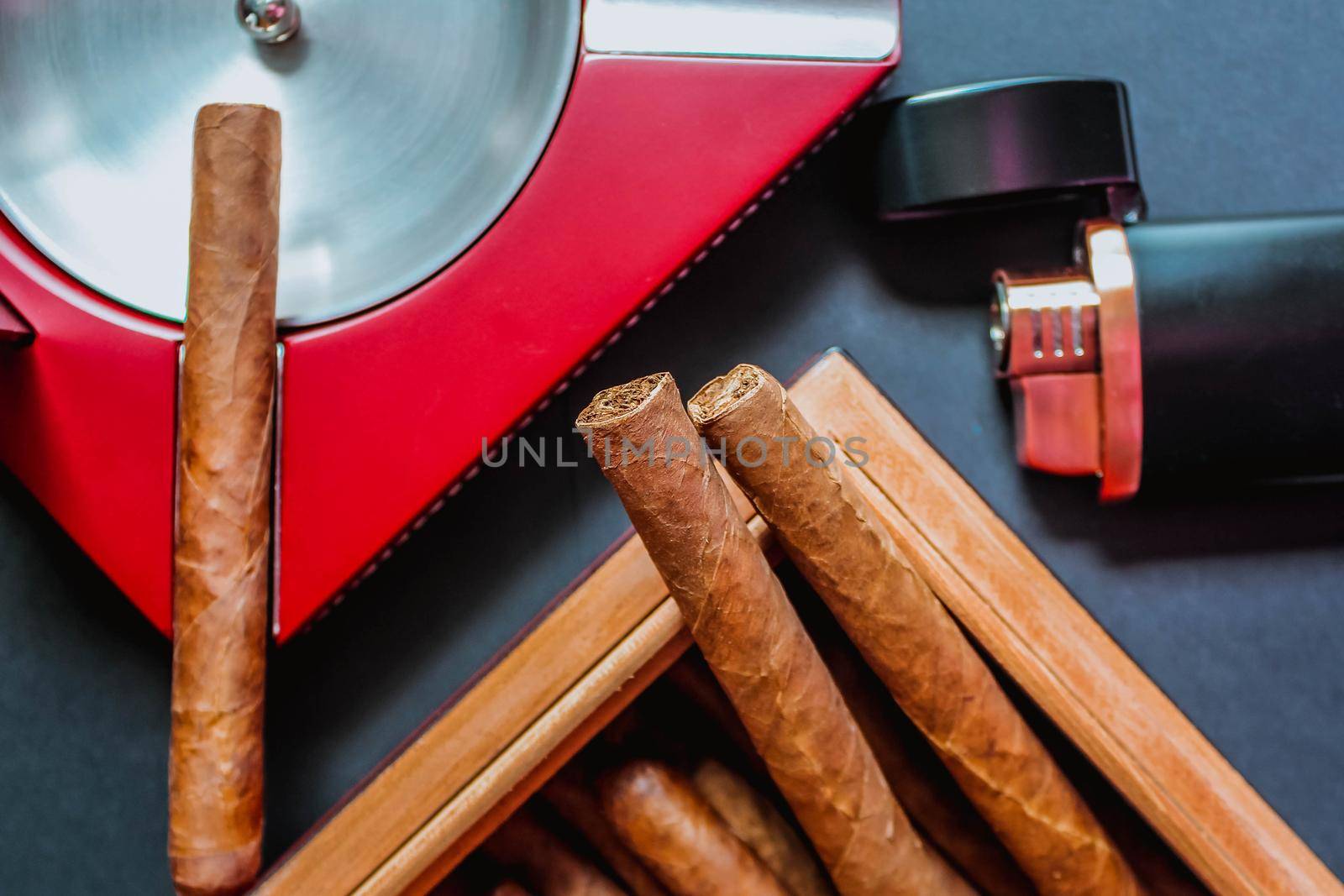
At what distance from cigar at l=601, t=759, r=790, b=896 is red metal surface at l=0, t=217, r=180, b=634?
35cm

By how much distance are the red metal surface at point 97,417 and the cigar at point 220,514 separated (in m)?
0.07

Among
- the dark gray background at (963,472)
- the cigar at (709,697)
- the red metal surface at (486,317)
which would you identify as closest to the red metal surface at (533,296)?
the red metal surface at (486,317)

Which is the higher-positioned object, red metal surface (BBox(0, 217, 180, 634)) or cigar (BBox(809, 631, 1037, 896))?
red metal surface (BBox(0, 217, 180, 634))

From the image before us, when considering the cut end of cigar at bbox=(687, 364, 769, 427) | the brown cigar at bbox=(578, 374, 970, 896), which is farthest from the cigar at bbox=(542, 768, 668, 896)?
the cut end of cigar at bbox=(687, 364, 769, 427)

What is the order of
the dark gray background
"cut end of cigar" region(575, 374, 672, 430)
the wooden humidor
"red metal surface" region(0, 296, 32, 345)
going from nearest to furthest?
1. "cut end of cigar" region(575, 374, 672, 430)
2. the wooden humidor
3. "red metal surface" region(0, 296, 32, 345)
4. the dark gray background

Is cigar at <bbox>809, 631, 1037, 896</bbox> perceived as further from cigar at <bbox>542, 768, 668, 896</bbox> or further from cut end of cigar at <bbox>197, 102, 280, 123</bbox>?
cut end of cigar at <bbox>197, 102, 280, 123</bbox>

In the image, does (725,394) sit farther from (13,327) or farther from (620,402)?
(13,327)

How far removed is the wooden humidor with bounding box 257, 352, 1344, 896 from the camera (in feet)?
1.89

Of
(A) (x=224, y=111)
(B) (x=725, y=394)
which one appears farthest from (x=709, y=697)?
(A) (x=224, y=111)

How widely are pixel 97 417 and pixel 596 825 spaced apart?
45 cm

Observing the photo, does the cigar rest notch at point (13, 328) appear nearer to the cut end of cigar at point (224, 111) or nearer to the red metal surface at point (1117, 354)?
the cut end of cigar at point (224, 111)

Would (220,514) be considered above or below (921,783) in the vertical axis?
above

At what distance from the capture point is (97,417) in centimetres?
70

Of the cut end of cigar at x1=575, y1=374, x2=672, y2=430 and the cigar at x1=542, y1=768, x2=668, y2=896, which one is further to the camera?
the cigar at x1=542, y1=768, x2=668, y2=896
